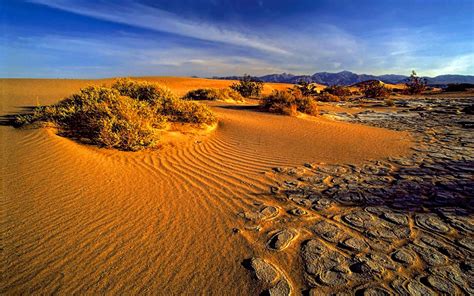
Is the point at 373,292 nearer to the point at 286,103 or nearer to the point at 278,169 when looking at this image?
the point at 278,169

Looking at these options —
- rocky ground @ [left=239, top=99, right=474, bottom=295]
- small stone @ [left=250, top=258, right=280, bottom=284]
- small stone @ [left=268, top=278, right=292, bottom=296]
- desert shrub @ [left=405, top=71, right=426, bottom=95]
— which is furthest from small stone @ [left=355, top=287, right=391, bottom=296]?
desert shrub @ [left=405, top=71, right=426, bottom=95]

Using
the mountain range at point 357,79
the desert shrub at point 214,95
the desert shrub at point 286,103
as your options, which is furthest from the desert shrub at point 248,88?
the mountain range at point 357,79

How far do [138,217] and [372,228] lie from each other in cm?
259

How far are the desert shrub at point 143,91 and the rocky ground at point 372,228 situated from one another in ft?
15.5

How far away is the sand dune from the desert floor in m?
0.01

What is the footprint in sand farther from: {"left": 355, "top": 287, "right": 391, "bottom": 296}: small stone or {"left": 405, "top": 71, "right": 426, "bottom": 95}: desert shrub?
{"left": 405, "top": 71, "right": 426, "bottom": 95}: desert shrub

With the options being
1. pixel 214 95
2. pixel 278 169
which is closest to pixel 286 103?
pixel 214 95

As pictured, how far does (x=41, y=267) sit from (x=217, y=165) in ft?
9.69

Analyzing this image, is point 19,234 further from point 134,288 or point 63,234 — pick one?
point 134,288

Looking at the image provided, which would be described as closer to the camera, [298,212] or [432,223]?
[432,223]

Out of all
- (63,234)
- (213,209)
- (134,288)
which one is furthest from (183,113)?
(134,288)

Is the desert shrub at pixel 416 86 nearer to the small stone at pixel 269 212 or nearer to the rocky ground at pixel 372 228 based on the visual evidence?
the rocky ground at pixel 372 228

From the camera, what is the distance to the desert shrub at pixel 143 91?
7.54 meters

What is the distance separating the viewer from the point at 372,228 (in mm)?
2680
